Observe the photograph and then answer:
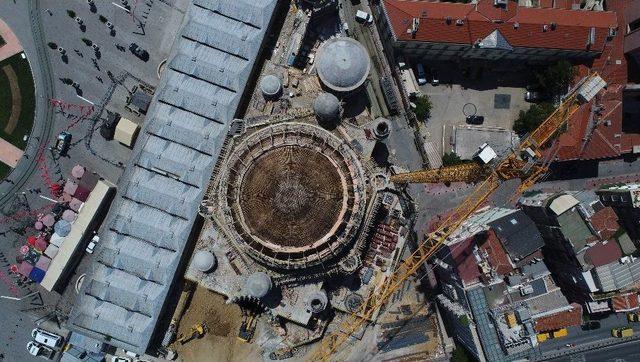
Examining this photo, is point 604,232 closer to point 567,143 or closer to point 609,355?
point 567,143

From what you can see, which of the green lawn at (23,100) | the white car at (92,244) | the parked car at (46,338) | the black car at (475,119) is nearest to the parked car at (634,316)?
the black car at (475,119)

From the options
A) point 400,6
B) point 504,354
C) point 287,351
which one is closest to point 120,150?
point 287,351

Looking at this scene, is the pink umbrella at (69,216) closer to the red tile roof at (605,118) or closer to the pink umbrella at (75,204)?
the pink umbrella at (75,204)

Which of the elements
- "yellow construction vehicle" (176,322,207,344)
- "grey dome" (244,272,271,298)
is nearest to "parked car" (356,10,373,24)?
"grey dome" (244,272,271,298)

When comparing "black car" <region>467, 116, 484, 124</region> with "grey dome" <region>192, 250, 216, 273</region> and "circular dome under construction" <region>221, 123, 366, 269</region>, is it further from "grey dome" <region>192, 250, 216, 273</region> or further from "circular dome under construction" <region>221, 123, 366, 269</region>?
"grey dome" <region>192, 250, 216, 273</region>

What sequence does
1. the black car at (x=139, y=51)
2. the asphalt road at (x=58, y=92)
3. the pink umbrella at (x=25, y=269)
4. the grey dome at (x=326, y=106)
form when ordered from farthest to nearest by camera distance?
1. the asphalt road at (x=58, y=92)
2. the black car at (x=139, y=51)
3. the pink umbrella at (x=25, y=269)
4. the grey dome at (x=326, y=106)

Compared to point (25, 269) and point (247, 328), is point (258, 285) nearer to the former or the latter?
point (247, 328)
